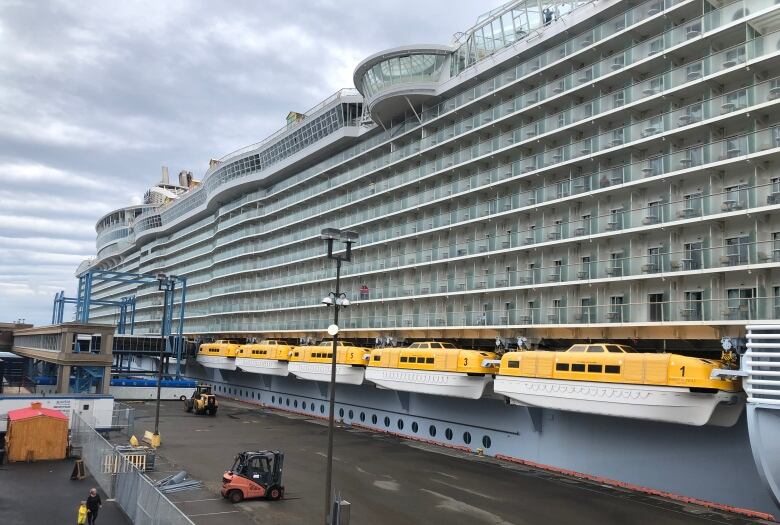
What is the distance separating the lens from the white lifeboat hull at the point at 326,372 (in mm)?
41750

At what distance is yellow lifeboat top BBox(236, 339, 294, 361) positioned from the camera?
52281 millimetres

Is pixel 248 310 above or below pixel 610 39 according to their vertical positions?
below

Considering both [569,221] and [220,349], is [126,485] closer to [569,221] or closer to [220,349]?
[569,221]

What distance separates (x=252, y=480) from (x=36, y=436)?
12723 millimetres

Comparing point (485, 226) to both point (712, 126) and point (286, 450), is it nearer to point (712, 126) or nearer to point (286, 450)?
point (712, 126)

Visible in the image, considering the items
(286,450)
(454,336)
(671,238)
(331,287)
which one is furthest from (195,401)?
(671,238)

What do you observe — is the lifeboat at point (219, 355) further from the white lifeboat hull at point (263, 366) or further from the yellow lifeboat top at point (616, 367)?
the yellow lifeboat top at point (616, 367)

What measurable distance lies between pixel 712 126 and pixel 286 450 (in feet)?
88.4

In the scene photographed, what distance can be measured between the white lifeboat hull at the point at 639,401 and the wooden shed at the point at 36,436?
73.9 feet

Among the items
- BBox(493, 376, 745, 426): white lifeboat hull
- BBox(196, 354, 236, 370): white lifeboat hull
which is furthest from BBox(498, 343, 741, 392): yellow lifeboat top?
BBox(196, 354, 236, 370): white lifeboat hull

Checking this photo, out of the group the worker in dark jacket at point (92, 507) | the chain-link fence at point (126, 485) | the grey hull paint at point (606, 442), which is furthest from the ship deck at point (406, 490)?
the worker in dark jacket at point (92, 507)

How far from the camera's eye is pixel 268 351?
54.3m

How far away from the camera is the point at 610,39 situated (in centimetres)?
3159

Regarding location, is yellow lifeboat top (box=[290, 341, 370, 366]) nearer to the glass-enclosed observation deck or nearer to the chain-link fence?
the chain-link fence
